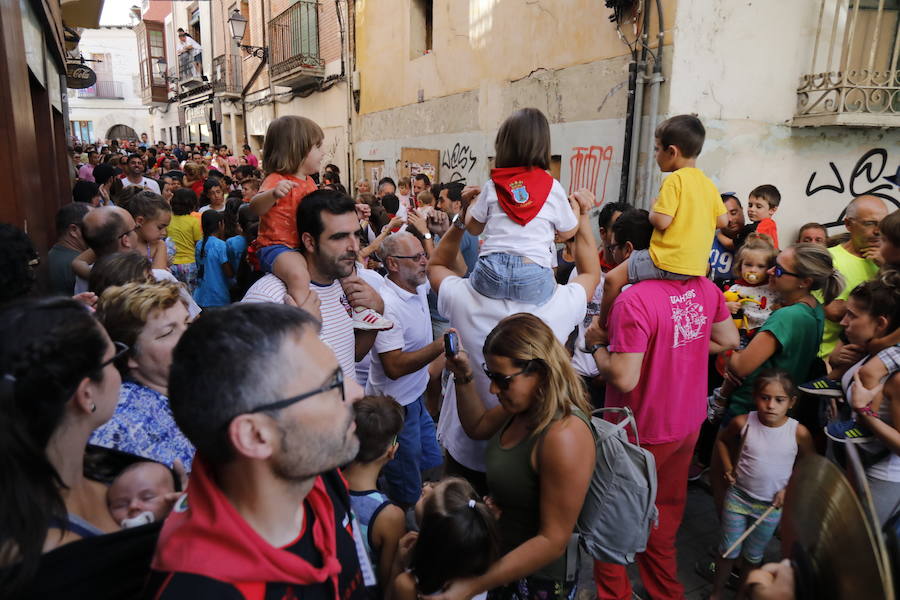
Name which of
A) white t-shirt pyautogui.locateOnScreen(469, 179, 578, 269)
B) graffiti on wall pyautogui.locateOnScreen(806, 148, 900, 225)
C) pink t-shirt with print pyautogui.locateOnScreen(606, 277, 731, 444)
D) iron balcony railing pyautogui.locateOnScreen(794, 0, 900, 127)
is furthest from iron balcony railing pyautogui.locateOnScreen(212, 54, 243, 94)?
pink t-shirt with print pyautogui.locateOnScreen(606, 277, 731, 444)

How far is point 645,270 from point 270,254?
189 centimetres

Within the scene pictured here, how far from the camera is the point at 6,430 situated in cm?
104

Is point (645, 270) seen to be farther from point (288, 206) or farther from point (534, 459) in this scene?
A: point (288, 206)

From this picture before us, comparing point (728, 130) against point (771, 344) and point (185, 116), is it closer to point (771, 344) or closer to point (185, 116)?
point (771, 344)

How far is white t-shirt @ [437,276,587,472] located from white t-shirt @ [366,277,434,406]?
0.62 metres

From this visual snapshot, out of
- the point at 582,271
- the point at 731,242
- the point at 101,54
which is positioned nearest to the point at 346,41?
the point at 731,242

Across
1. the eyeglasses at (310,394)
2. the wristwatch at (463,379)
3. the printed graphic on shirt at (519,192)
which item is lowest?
the wristwatch at (463,379)

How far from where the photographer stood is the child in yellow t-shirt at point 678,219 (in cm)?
280

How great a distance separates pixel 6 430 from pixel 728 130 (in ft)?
21.7

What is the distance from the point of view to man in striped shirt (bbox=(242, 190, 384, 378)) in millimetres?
2646

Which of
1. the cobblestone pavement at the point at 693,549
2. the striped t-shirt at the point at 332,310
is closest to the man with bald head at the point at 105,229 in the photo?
the striped t-shirt at the point at 332,310

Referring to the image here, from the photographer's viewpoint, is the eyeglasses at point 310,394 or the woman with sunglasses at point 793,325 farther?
the woman with sunglasses at point 793,325

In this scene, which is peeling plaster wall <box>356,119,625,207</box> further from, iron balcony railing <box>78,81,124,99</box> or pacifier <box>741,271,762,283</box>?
iron balcony railing <box>78,81,124,99</box>

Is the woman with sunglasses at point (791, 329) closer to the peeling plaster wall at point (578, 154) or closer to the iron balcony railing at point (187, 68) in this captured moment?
the peeling plaster wall at point (578, 154)
